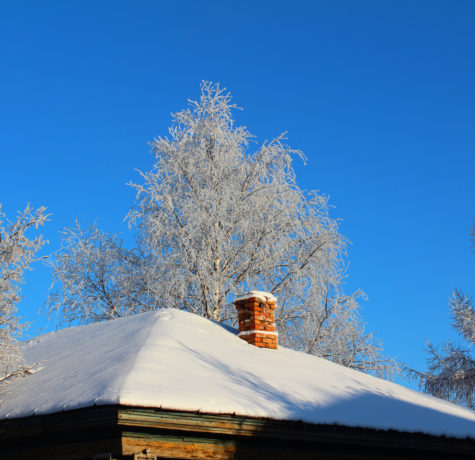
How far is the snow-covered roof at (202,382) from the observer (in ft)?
21.8

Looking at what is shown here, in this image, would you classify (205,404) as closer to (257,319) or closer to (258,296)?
(257,319)

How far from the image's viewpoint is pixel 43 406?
22.7ft

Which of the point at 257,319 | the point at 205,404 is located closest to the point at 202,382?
the point at 205,404

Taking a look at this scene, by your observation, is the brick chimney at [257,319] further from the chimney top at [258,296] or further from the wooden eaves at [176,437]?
the wooden eaves at [176,437]

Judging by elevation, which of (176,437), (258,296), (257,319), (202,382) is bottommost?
(176,437)

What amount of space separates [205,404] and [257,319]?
394cm

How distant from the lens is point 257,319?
10.4 metres

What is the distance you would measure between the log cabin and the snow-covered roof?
24 mm

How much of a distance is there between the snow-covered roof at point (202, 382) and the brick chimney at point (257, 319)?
0.22 m

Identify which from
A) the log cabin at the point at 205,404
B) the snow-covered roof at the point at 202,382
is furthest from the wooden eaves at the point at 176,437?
the snow-covered roof at the point at 202,382

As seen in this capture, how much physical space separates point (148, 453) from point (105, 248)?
11170 millimetres

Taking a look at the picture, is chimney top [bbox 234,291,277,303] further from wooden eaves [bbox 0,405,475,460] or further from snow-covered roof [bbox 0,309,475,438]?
wooden eaves [bbox 0,405,475,460]

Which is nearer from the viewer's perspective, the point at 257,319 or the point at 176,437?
the point at 176,437

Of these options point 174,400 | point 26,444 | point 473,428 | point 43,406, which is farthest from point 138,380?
point 473,428
